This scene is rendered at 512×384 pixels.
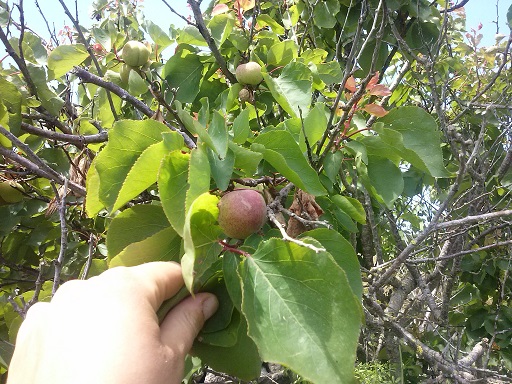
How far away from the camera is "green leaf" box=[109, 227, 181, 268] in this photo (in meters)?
0.81

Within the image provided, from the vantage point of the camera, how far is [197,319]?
0.78m

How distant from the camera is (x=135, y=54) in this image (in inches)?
58.5

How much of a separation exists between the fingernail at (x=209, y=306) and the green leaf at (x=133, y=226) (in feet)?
0.54

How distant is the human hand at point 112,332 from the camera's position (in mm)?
633

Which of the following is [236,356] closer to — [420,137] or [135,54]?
[420,137]

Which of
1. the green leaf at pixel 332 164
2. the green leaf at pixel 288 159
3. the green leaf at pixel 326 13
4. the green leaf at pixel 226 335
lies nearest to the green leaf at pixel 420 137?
the green leaf at pixel 332 164

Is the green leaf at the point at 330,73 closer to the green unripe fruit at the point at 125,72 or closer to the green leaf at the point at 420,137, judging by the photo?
the green leaf at the point at 420,137

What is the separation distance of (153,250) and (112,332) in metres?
0.20

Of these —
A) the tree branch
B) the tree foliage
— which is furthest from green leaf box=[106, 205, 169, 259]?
the tree branch

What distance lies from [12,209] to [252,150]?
3.81ft

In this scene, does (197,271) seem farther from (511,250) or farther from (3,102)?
(511,250)

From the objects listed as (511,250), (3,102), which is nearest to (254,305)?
(3,102)

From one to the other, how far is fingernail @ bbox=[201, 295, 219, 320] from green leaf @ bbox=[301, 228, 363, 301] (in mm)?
204

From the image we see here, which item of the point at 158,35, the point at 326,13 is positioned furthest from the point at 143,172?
the point at 326,13
